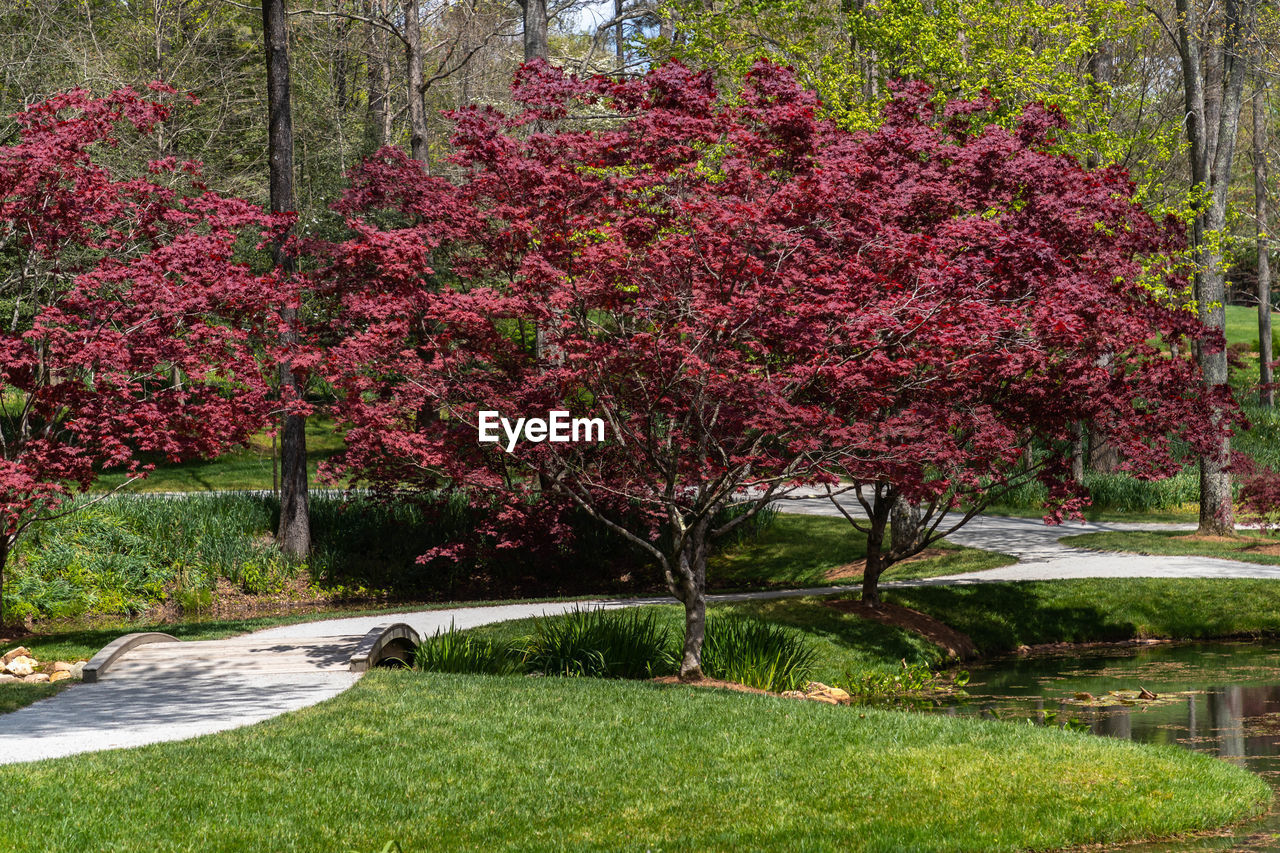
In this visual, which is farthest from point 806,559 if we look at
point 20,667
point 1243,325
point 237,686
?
point 1243,325

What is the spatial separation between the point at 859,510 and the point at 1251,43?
40.0 feet

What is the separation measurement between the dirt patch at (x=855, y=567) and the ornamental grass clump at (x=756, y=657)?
734 cm

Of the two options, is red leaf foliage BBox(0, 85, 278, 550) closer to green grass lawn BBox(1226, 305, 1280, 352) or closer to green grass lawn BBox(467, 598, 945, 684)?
green grass lawn BBox(467, 598, 945, 684)

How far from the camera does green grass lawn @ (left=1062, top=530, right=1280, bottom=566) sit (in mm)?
19578

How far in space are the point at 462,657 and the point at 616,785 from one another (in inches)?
189

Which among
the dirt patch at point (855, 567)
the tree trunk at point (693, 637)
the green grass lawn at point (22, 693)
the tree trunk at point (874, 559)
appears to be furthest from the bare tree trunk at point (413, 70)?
the green grass lawn at point (22, 693)

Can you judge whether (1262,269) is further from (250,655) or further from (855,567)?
(250,655)

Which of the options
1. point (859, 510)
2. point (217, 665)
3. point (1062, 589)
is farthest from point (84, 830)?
point (859, 510)

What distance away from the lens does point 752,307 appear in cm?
1033

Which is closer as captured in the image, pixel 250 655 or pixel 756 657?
pixel 756 657

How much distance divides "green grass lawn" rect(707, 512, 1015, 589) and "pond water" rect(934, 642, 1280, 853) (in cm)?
444

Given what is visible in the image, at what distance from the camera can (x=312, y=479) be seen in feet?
96.2

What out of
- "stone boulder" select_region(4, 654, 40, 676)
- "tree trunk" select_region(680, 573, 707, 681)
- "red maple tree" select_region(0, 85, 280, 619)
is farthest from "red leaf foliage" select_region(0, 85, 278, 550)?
"tree trunk" select_region(680, 573, 707, 681)

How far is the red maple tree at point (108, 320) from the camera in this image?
12047 millimetres
